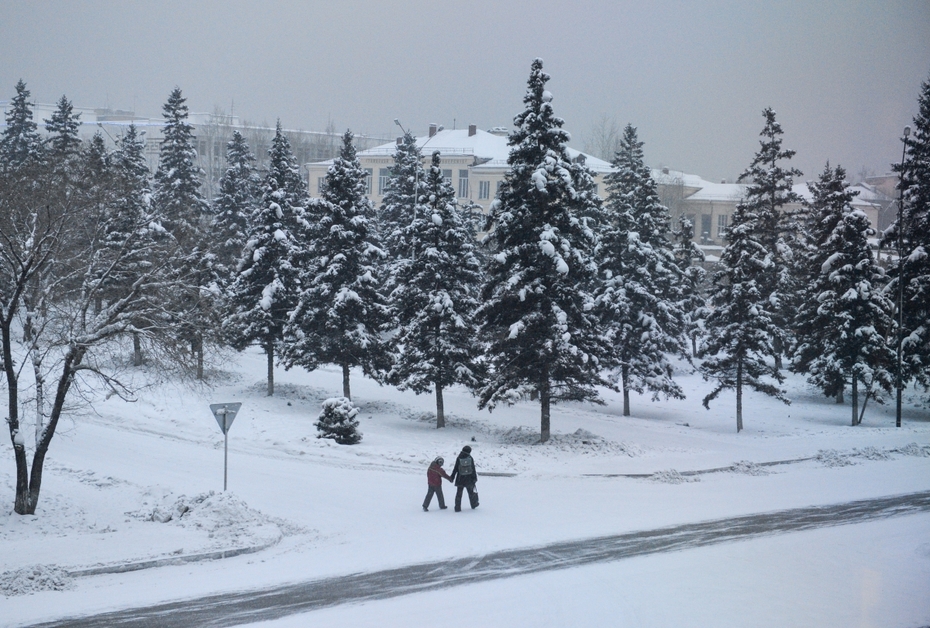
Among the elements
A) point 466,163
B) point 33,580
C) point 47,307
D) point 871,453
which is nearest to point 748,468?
point 871,453

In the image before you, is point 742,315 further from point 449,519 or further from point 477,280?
point 449,519

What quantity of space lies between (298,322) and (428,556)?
927 inches

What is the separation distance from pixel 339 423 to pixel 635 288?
1964 centimetres

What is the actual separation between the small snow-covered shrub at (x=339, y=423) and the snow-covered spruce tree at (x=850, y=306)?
28.3 metres

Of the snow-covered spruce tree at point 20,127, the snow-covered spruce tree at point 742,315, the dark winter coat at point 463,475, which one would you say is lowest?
the dark winter coat at point 463,475

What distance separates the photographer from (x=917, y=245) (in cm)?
4178

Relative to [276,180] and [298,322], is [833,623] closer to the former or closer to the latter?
[298,322]

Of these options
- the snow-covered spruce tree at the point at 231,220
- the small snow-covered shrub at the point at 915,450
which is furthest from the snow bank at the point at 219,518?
the snow-covered spruce tree at the point at 231,220

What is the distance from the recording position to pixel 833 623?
11648mm

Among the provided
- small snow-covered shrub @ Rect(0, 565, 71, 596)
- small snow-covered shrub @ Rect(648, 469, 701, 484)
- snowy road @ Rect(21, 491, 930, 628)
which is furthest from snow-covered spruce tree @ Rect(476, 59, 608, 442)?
small snow-covered shrub @ Rect(0, 565, 71, 596)

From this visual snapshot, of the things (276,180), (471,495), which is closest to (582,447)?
(471,495)

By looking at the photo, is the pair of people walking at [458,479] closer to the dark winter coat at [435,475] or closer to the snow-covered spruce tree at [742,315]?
the dark winter coat at [435,475]

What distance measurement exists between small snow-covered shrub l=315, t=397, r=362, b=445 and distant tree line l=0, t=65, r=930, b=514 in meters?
5.49

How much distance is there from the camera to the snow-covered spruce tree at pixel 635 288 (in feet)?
134
